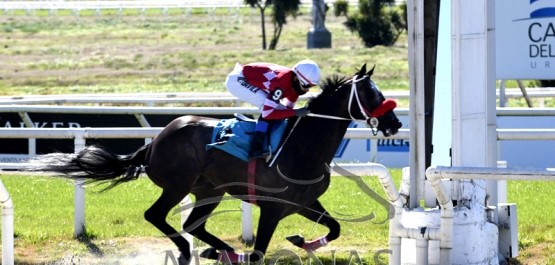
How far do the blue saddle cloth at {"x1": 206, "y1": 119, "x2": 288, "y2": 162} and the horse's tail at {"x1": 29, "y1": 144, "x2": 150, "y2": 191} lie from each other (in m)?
0.67

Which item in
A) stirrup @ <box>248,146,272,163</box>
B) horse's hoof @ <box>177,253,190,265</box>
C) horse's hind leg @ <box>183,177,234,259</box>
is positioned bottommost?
horse's hoof @ <box>177,253,190,265</box>

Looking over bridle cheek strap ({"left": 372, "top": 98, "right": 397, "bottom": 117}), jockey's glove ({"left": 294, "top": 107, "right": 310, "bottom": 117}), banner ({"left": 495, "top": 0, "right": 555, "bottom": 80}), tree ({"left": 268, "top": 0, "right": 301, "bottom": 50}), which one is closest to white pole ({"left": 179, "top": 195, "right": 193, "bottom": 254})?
jockey's glove ({"left": 294, "top": 107, "right": 310, "bottom": 117})

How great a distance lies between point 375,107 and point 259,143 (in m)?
0.77

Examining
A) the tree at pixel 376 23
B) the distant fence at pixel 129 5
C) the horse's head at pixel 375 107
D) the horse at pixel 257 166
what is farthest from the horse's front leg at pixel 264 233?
the distant fence at pixel 129 5

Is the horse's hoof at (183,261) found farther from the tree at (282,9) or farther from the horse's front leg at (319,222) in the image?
the tree at (282,9)

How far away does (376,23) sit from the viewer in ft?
130

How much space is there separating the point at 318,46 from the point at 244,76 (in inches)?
1293

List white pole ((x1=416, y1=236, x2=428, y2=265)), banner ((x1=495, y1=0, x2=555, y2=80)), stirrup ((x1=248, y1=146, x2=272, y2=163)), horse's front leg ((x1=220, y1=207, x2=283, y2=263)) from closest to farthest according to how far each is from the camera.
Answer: white pole ((x1=416, y1=236, x2=428, y2=265)) < horse's front leg ((x1=220, y1=207, x2=283, y2=263)) < stirrup ((x1=248, y1=146, x2=272, y2=163)) < banner ((x1=495, y1=0, x2=555, y2=80))

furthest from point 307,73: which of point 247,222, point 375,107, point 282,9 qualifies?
point 282,9

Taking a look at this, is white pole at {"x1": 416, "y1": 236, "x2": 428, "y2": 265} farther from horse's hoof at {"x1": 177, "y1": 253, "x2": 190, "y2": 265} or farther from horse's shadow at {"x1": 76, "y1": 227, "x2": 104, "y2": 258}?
horse's shadow at {"x1": 76, "y1": 227, "x2": 104, "y2": 258}

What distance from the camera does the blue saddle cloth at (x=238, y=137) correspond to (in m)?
5.66

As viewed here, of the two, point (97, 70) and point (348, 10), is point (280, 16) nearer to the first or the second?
point (348, 10)

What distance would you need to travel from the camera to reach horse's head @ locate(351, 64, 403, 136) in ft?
18.2

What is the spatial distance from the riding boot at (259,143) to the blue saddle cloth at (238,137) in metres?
0.04
